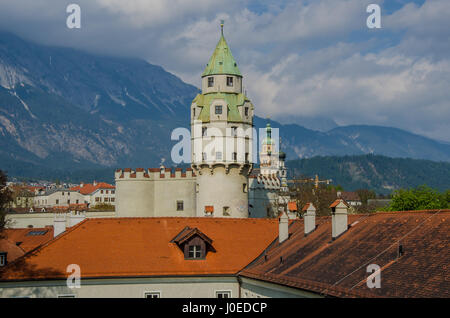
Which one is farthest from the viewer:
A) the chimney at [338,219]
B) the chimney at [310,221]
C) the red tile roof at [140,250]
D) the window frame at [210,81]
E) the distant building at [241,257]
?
the window frame at [210,81]

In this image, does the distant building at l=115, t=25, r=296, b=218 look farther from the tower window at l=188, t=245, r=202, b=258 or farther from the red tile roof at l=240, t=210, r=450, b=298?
the red tile roof at l=240, t=210, r=450, b=298

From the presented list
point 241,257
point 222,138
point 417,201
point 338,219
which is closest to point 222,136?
point 222,138

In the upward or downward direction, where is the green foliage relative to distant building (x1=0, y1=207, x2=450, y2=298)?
upward

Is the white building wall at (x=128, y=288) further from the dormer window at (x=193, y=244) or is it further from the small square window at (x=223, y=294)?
the dormer window at (x=193, y=244)

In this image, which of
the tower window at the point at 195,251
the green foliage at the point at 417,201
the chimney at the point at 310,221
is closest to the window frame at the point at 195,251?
the tower window at the point at 195,251

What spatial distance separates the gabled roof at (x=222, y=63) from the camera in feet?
252

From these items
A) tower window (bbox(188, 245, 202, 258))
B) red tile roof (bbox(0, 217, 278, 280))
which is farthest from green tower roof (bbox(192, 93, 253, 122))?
tower window (bbox(188, 245, 202, 258))

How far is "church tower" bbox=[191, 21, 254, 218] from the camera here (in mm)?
76875

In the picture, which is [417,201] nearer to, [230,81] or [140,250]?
[230,81]

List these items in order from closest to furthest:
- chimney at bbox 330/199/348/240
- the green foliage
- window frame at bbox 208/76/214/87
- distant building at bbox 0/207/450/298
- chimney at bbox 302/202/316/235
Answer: distant building at bbox 0/207/450/298 < chimney at bbox 330/199/348/240 < chimney at bbox 302/202/316/235 < the green foliage < window frame at bbox 208/76/214/87

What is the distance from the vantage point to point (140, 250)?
4475 cm

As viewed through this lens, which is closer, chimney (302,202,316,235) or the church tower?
chimney (302,202,316,235)
